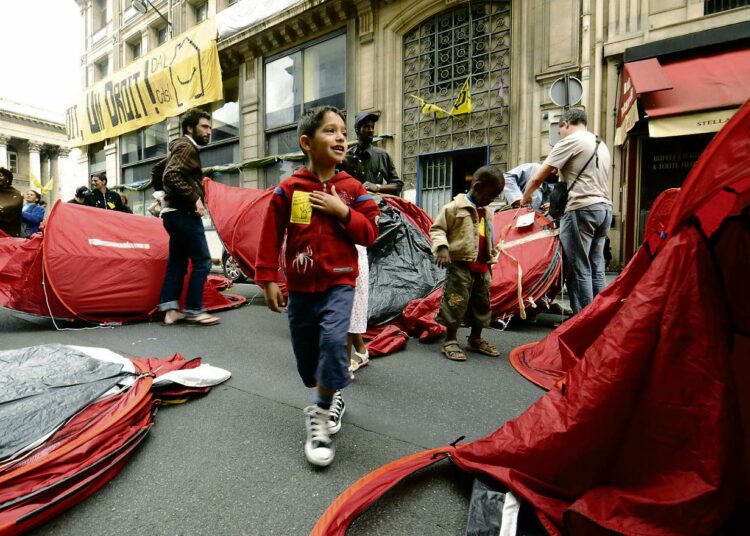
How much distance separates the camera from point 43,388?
1.76m

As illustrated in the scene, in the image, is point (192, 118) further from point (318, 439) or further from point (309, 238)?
point (318, 439)

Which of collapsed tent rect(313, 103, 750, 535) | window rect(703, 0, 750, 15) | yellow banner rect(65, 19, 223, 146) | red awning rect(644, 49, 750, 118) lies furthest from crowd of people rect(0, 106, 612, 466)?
yellow banner rect(65, 19, 223, 146)

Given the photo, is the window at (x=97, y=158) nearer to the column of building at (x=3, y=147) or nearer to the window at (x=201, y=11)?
the window at (x=201, y=11)

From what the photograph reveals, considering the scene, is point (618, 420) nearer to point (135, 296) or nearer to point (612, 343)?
point (612, 343)

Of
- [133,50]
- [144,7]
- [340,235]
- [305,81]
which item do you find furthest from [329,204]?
[133,50]

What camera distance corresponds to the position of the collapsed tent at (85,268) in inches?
137

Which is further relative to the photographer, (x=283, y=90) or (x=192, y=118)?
(x=283, y=90)

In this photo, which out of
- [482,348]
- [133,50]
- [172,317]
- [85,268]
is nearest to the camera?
[482,348]

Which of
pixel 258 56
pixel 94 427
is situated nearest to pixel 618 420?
pixel 94 427

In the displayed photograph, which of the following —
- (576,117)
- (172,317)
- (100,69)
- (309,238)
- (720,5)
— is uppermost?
(100,69)

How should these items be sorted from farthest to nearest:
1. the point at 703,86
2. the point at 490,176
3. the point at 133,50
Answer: the point at 133,50, the point at 703,86, the point at 490,176

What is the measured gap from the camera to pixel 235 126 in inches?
538

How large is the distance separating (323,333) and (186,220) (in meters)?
2.70

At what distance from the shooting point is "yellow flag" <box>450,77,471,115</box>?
8641 mm
